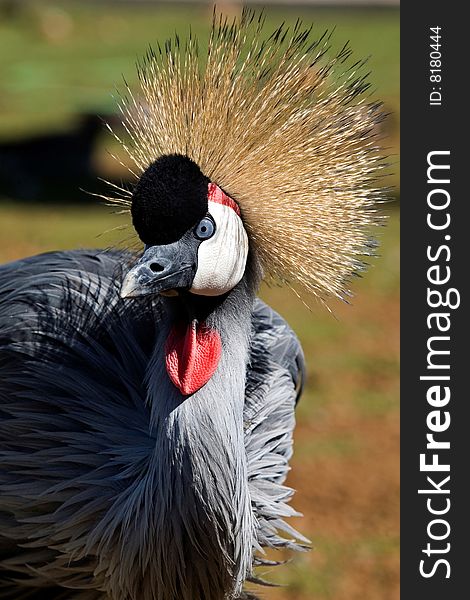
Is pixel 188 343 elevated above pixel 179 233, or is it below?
below

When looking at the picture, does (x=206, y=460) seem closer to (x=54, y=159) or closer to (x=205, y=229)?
(x=205, y=229)

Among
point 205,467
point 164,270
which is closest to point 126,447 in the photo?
point 205,467

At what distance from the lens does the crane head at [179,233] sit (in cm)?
156

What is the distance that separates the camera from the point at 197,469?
1.68m

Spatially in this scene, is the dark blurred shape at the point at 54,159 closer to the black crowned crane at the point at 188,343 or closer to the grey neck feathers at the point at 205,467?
the black crowned crane at the point at 188,343

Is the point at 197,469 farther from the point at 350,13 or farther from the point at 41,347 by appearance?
the point at 350,13

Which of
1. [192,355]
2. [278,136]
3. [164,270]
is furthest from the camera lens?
[278,136]

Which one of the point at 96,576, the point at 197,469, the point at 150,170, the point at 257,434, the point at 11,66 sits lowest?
the point at 96,576

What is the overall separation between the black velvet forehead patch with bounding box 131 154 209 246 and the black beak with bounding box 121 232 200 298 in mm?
17

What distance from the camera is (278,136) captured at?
1.79 meters

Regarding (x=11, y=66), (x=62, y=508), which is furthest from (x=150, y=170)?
(x=11, y=66)

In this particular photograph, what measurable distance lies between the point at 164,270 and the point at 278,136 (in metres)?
0.36

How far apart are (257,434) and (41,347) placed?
1.40 feet

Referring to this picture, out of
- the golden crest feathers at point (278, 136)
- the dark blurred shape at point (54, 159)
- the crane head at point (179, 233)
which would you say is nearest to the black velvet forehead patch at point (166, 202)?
the crane head at point (179, 233)
